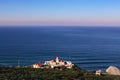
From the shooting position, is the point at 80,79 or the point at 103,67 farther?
the point at 103,67

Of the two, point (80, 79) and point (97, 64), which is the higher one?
point (80, 79)

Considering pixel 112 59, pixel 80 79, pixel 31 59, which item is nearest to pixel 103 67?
pixel 112 59

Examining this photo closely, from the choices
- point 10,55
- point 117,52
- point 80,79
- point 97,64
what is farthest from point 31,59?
point 80,79

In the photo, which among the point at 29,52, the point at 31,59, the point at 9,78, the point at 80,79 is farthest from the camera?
the point at 29,52

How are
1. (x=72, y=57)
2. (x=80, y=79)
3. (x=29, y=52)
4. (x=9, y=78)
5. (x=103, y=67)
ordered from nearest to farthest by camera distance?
(x=9, y=78), (x=80, y=79), (x=103, y=67), (x=72, y=57), (x=29, y=52)

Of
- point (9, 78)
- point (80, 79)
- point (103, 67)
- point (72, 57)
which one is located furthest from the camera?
point (72, 57)

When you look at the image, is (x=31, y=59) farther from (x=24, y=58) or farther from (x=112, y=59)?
(x=112, y=59)

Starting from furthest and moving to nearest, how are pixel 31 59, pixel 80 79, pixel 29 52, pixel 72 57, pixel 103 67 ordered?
1. pixel 29 52
2. pixel 72 57
3. pixel 31 59
4. pixel 103 67
5. pixel 80 79

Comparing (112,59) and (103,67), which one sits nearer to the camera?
(103,67)

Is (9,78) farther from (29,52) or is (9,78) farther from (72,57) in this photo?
(29,52)
